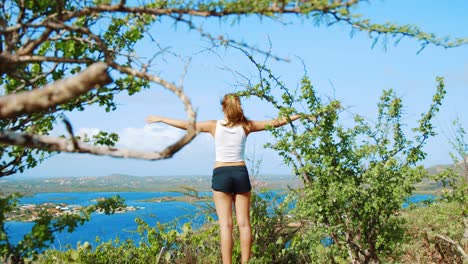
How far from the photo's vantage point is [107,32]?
455 centimetres

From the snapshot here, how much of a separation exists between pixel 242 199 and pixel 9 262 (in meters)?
2.38

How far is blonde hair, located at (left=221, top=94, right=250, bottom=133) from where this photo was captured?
16.7ft

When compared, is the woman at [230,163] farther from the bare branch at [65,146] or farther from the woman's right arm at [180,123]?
the bare branch at [65,146]

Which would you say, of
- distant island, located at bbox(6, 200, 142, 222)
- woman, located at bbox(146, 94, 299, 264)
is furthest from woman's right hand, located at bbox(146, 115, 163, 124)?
distant island, located at bbox(6, 200, 142, 222)

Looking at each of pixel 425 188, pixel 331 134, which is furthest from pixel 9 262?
pixel 425 188

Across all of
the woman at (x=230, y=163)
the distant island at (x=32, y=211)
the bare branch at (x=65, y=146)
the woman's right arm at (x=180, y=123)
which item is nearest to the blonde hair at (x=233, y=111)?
the woman at (x=230, y=163)

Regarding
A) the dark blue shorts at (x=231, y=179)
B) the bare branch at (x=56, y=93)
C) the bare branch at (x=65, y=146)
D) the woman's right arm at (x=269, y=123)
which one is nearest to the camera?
the bare branch at (x=56, y=93)

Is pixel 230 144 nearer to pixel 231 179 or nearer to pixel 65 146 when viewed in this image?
pixel 231 179

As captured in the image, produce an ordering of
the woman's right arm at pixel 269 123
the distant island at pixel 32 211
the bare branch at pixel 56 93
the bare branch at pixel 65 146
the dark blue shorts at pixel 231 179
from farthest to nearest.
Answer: the woman's right arm at pixel 269 123 < the dark blue shorts at pixel 231 179 < the distant island at pixel 32 211 < the bare branch at pixel 65 146 < the bare branch at pixel 56 93

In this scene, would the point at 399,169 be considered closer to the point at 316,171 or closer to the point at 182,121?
the point at 316,171

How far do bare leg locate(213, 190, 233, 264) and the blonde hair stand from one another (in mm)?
762

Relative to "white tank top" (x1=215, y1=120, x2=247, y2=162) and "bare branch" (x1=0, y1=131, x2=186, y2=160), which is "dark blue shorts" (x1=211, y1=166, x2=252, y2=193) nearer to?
"white tank top" (x1=215, y1=120, x2=247, y2=162)

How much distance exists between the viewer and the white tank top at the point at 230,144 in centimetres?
502

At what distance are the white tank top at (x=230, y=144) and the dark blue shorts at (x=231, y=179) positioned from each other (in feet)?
0.36
